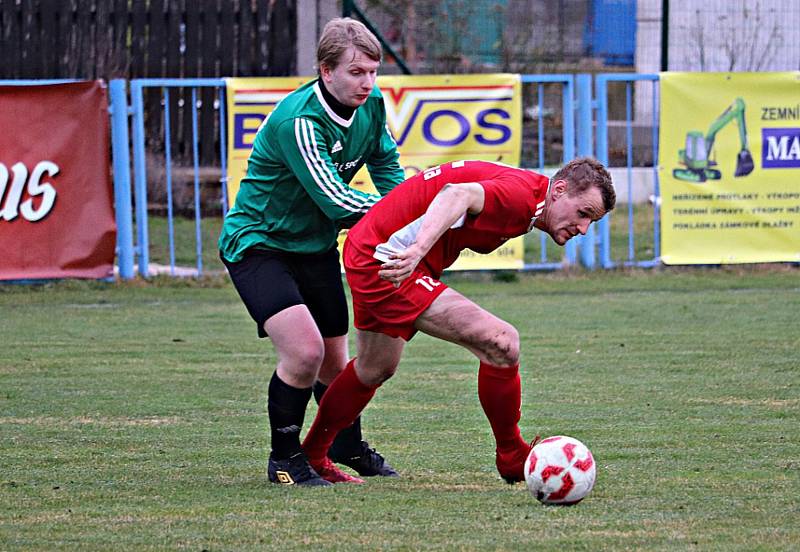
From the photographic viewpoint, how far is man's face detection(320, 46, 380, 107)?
205 inches

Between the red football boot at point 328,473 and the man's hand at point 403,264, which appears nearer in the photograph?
Result: the man's hand at point 403,264

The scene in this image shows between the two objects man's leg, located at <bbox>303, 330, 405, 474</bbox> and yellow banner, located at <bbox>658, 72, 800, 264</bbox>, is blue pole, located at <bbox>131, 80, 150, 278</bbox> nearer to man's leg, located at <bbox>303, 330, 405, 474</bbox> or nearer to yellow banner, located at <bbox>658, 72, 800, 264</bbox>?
yellow banner, located at <bbox>658, 72, 800, 264</bbox>

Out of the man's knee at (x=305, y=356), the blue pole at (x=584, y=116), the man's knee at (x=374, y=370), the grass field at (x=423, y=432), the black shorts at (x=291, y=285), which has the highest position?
the blue pole at (x=584, y=116)

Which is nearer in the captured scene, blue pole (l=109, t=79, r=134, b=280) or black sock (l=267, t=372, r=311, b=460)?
black sock (l=267, t=372, r=311, b=460)

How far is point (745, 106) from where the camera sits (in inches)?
520

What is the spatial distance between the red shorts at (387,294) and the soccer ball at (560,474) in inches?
27.2

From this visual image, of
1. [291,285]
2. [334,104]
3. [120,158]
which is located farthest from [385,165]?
[120,158]

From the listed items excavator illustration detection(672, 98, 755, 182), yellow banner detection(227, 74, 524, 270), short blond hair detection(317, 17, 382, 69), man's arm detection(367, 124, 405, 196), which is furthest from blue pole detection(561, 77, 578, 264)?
short blond hair detection(317, 17, 382, 69)

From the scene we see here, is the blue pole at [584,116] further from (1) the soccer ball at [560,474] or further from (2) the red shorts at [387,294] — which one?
(1) the soccer ball at [560,474]

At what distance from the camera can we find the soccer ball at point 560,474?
4.78m

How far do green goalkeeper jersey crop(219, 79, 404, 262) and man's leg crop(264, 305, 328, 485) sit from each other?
36 centimetres

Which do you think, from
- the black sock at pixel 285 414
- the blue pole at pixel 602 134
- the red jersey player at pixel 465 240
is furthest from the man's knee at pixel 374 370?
the blue pole at pixel 602 134

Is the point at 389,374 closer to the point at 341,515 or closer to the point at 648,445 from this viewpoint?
the point at 341,515

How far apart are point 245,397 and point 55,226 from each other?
554cm
